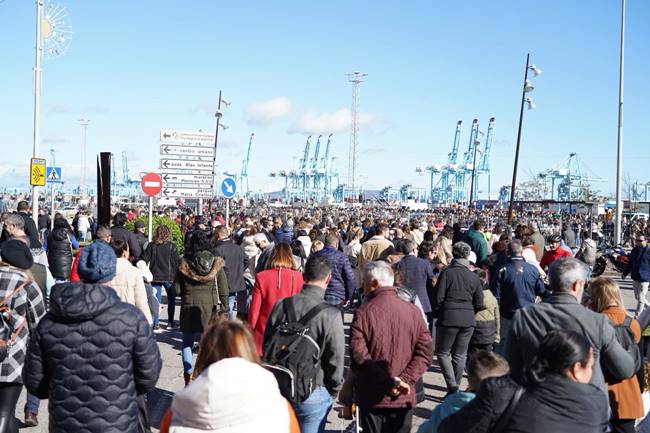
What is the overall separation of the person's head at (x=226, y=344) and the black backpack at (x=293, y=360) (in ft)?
3.52

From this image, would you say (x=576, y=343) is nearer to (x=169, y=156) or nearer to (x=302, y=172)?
(x=169, y=156)

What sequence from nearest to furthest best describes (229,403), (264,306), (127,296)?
1. (229,403)
2. (264,306)
3. (127,296)

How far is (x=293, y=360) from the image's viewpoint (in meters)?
4.05

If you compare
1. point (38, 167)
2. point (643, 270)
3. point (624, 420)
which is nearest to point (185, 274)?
point (624, 420)

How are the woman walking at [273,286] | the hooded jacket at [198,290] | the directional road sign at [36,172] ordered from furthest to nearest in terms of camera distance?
the directional road sign at [36,172] → the hooded jacket at [198,290] → the woman walking at [273,286]

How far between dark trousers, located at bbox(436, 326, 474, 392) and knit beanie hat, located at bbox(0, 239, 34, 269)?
392 centimetres

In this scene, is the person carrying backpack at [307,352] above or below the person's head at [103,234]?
below

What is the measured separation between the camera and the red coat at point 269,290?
5.69 m

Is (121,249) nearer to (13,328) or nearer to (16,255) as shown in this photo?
(16,255)

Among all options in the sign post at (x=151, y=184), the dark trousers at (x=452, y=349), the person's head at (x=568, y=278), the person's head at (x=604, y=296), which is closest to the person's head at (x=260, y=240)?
the sign post at (x=151, y=184)

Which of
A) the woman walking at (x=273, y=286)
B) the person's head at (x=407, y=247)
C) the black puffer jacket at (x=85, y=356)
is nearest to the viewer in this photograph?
the black puffer jacket at (x=85, y=356)

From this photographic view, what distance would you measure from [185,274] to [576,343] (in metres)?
5.09

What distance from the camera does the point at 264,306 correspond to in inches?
226

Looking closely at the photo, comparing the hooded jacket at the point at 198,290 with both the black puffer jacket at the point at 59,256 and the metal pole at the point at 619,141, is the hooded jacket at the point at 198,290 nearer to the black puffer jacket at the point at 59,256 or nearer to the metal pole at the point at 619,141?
the black puffer jacket at the point at 59,256
